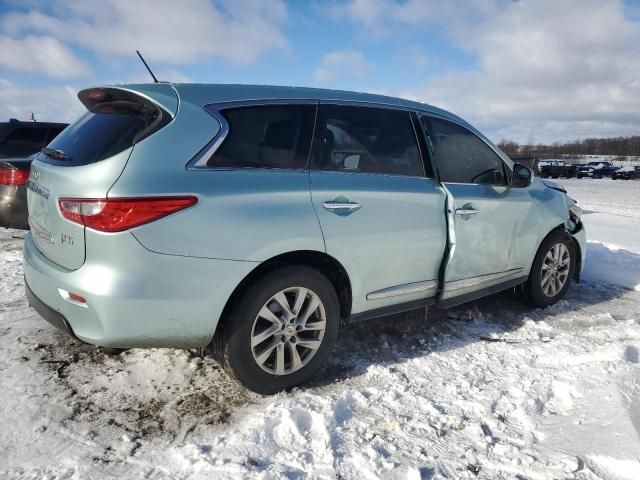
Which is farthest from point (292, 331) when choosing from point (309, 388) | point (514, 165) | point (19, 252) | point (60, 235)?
point (19, 252)

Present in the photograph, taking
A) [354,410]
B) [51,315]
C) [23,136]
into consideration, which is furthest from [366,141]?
[23,136]

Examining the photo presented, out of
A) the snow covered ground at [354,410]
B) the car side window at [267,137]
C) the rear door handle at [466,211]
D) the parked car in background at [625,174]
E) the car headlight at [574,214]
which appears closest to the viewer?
the snow covered ground at [354,410]

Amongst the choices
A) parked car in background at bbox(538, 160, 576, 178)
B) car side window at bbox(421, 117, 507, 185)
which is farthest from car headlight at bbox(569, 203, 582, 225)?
parked car in background at bbox(538, 160, 576, 178)

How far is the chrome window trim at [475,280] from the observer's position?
11.5 ft

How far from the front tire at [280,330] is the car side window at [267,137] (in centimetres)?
63

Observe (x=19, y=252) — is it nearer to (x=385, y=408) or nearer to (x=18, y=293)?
(x=18, y=293)

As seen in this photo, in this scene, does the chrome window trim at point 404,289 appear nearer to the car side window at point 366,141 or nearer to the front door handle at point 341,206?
the front door handle at point 341,206

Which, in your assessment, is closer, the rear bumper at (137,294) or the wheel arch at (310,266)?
the rear bumper at (137,294)

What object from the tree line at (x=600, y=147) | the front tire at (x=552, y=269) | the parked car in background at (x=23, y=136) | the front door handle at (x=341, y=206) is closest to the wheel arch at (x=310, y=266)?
the front door handle at (x=341, y=206)

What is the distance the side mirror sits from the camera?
397 centimetres

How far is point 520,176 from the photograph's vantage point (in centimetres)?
400

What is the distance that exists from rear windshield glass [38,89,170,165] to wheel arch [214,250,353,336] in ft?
2.99

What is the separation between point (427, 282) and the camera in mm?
3365

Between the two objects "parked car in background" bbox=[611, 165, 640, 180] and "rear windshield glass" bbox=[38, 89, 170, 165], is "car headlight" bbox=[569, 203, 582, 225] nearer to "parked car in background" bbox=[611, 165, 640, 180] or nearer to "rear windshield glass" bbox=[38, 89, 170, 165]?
"rear windshield glass" bbox=[38, 89, 170, 165]
